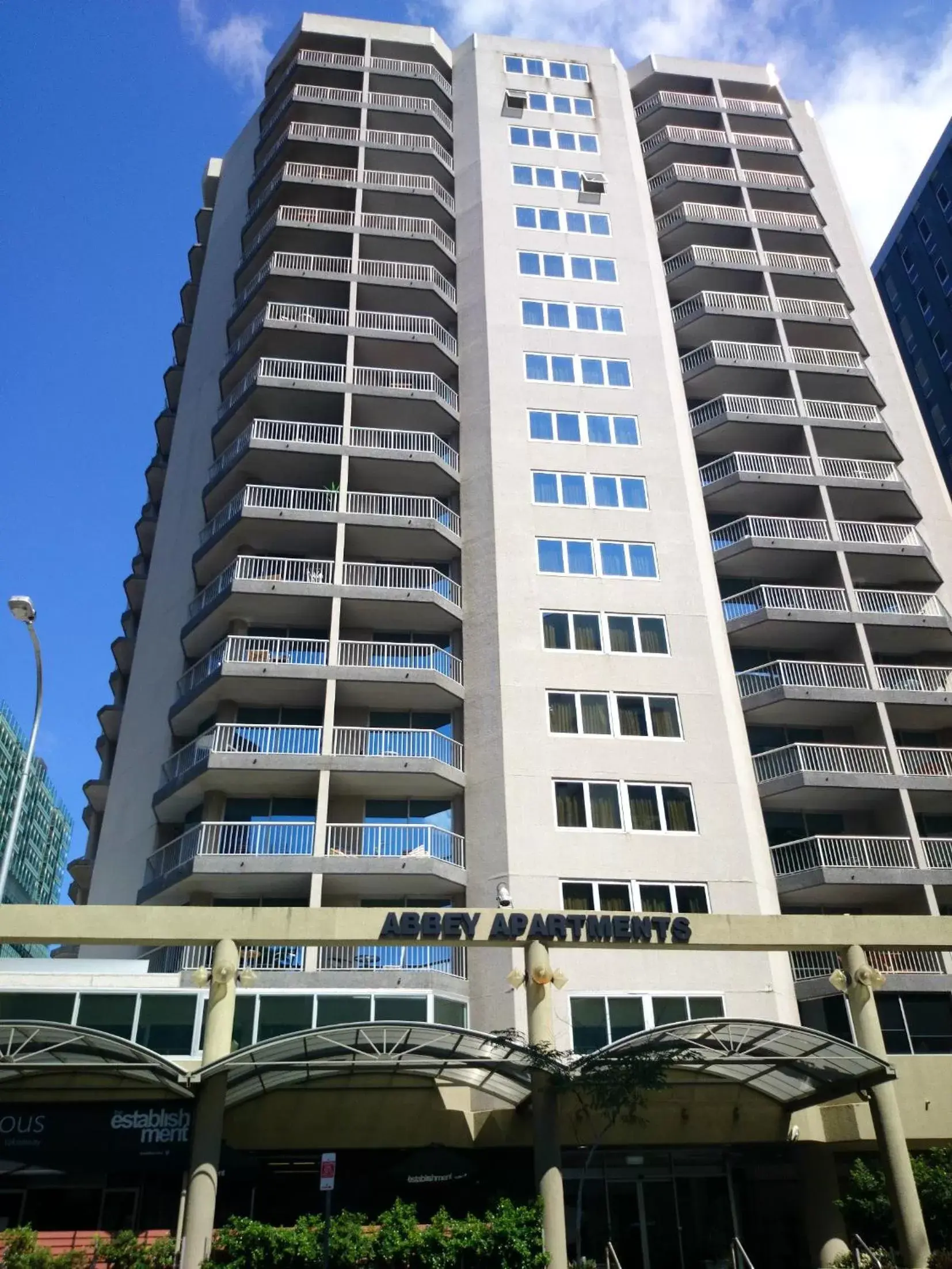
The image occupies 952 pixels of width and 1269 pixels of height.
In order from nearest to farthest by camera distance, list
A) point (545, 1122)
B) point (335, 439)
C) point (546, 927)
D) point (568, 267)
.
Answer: point (545, 1122) → point (546, 927) → point (335, 439) → point (568, 267)

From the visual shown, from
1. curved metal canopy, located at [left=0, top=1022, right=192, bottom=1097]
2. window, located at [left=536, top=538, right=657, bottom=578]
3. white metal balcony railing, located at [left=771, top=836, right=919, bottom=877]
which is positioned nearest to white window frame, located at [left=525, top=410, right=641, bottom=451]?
window, located at [left=536, top=538, right=657, bottom=578]

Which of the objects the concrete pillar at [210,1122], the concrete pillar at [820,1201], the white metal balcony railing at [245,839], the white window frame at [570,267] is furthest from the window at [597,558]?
the concrete pillar at [210,1122]

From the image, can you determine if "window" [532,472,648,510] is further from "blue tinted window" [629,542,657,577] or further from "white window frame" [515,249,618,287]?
"white window frame" [515,249,618,287]

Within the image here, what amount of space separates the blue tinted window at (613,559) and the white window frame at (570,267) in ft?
39.7

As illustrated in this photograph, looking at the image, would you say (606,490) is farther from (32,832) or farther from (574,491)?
(32,832)

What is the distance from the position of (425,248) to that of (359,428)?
9.61 metres

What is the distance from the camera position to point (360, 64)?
43594mm

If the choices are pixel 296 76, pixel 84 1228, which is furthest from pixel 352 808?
pixel 296 76

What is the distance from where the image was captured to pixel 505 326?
37812 millimetres

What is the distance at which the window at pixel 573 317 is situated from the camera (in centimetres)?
3803

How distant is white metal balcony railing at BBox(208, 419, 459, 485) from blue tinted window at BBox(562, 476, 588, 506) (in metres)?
4.04

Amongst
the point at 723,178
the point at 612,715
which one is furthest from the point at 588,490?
the point at 723,178

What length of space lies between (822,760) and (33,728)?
22.3 m

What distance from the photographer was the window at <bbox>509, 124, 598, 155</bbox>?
43188 mm
